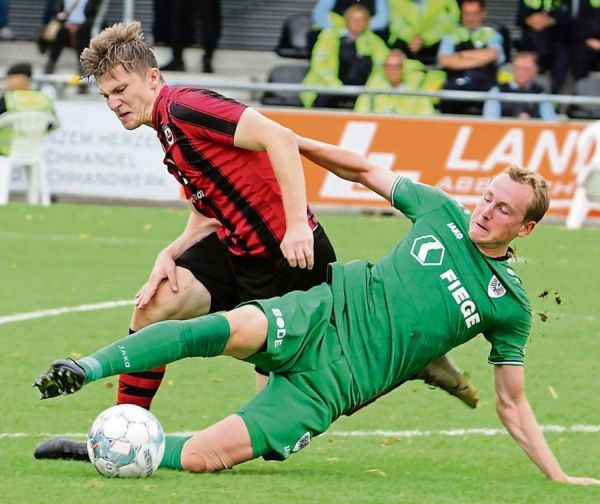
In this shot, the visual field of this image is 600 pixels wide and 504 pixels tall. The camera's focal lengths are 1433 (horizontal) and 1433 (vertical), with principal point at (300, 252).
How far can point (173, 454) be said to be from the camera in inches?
219

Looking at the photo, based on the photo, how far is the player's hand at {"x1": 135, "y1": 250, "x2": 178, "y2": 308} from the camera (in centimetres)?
597

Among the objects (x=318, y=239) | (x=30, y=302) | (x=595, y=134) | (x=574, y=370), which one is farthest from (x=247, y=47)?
(x=318, y=239)

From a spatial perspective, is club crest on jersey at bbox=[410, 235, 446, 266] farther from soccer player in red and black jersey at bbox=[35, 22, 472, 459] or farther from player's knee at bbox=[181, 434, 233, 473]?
player's knee at bbox=[181, 434, 233, 473]

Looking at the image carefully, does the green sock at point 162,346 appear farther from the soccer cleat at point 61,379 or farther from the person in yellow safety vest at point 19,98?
the person in yellow safety vest at point 19,98

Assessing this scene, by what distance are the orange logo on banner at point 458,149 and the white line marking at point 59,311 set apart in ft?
15.9

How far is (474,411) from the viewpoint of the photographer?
23.7 feet

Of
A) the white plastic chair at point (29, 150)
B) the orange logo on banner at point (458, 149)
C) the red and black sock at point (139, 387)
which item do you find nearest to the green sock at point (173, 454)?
the red and black sock at point (139, 387)

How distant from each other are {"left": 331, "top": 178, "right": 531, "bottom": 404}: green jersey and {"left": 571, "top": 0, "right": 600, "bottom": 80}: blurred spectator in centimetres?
1220

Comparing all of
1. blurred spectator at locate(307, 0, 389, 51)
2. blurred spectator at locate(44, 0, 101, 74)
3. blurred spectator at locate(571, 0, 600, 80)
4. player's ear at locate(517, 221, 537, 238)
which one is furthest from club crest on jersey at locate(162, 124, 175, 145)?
blurred spectator at locate(44, 0, 101, 74)

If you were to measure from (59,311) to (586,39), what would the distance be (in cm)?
960

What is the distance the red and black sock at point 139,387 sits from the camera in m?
6.04

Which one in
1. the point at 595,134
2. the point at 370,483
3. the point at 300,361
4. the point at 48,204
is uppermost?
the point at 300,361

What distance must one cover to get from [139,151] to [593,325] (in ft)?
22.2

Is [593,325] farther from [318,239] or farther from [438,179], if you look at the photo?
[438,179]
